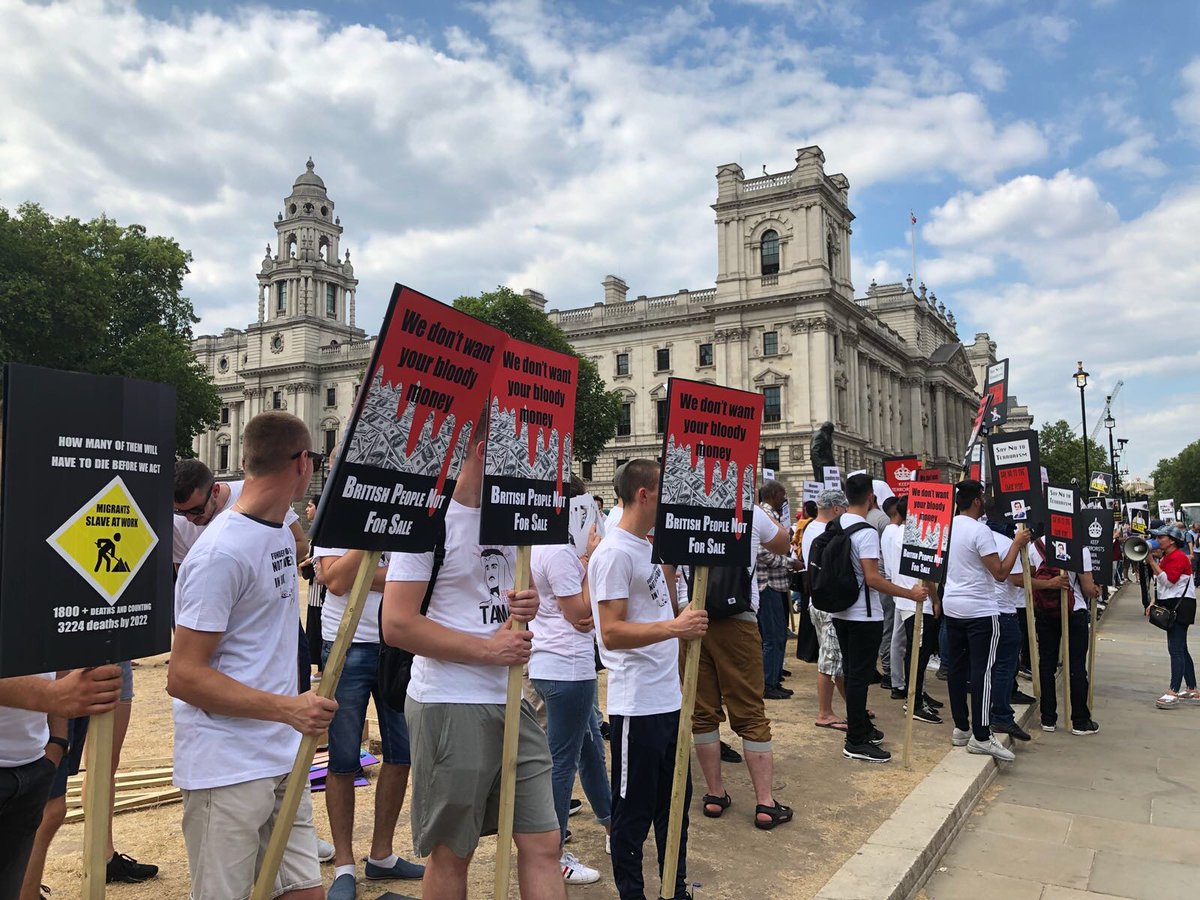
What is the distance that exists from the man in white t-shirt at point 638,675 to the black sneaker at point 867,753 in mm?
3038

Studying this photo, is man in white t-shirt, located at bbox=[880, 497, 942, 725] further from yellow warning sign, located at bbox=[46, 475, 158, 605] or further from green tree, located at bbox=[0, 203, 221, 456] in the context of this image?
green tree, located at bbox=[0, 203, 221, 456]

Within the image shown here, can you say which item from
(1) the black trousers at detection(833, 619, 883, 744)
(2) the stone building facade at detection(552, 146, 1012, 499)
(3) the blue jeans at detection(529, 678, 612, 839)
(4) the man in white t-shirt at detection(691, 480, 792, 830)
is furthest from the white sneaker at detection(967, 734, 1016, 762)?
(2) the stone building facade at detection(552, 146, 1012, 499)

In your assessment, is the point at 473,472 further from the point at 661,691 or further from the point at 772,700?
the point at 772,700

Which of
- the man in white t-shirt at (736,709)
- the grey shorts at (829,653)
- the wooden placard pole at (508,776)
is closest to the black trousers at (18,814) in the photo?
Result: the wooden placard pole at (508,776)

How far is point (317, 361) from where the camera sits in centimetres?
7588

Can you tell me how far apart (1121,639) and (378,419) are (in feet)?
53.5

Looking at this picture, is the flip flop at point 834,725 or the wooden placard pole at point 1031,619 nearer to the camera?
the wooden placard pole at point 1031,619

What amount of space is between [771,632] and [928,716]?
1.72 metres

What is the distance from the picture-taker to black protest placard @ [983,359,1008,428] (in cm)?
1553

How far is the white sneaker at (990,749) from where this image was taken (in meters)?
6.81

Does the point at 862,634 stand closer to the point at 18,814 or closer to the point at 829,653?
the point at 829,653

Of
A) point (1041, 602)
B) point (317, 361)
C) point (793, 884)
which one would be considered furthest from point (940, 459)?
point (793, 884)

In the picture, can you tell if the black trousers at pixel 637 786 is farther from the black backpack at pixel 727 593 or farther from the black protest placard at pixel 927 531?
the black protest placard at pixel 927 531

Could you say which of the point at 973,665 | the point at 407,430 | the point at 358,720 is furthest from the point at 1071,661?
the point at 407,430
